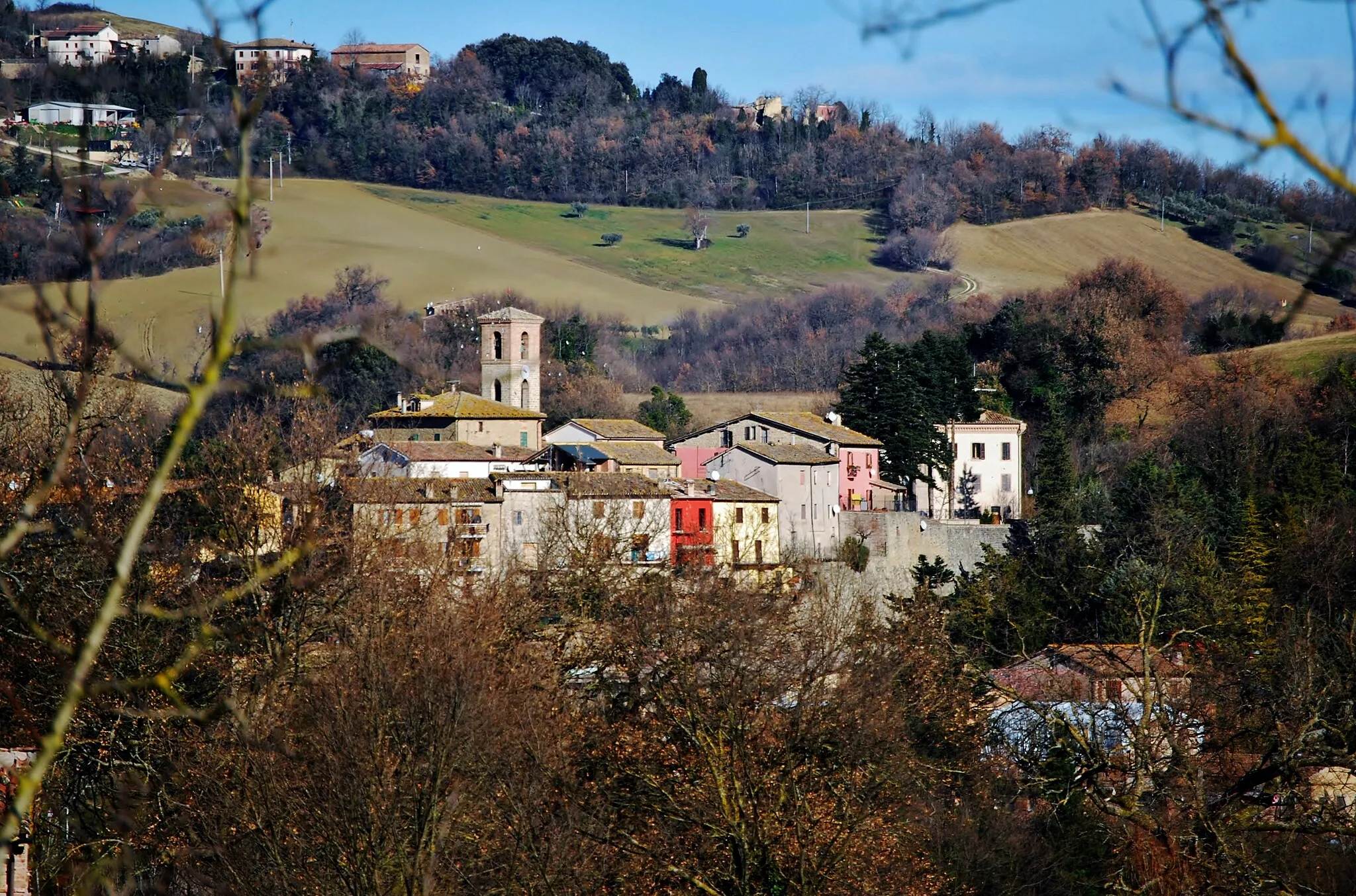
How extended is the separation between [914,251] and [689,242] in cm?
1474

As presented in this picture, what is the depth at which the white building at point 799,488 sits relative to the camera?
4056 centimetres

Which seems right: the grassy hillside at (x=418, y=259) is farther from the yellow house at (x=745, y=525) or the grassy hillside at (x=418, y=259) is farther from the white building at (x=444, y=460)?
the yellow house at (x=745, y=525)

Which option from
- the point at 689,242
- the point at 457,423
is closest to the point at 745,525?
the point at 457,423

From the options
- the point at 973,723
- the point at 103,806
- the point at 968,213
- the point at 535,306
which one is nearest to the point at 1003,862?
the point at 973,723

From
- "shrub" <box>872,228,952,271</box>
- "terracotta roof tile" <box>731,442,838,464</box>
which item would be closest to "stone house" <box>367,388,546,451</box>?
"terracotta roof tile" <box>731,442,838,464</box>

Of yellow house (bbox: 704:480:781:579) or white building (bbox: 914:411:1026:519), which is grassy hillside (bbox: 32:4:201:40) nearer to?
yellow house (bbox: 704:480:781:579)

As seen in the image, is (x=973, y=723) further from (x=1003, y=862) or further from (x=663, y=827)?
(x=663, y=827)

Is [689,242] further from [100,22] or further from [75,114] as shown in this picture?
[75,114]

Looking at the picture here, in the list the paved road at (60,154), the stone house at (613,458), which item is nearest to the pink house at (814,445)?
the stone house at (613,458)

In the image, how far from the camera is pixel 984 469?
150 ft

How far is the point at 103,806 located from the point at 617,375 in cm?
4613

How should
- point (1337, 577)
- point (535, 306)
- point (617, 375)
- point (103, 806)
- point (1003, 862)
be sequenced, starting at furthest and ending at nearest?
point (535, 306) → point (617, 375) → point (1337, 577) → point (1003, 862) → point (103, 806)

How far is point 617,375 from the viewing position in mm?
62531

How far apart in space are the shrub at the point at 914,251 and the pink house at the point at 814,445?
47.8m
